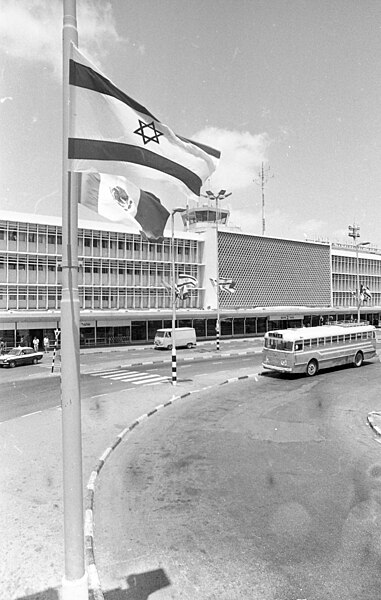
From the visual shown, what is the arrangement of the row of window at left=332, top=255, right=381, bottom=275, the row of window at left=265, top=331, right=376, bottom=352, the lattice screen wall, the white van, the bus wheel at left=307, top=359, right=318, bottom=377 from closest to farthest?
the row of window at left=265, top=331, right=376, bottom=352 < the bus wheel at left=307, top=359, right=318, bottom=377 < the white van < the lattice screen wall < the row of window at left=332, top=255, right=381, bottom=275

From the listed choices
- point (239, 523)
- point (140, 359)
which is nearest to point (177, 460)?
point (239, 523)

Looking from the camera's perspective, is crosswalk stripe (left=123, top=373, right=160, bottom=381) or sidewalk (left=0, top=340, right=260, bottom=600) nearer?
sidewalk (left=0, top=340, right=260, bottom=600)

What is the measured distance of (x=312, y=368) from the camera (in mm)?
26203

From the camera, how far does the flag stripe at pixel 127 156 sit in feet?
17.5

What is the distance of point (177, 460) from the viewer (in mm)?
11812

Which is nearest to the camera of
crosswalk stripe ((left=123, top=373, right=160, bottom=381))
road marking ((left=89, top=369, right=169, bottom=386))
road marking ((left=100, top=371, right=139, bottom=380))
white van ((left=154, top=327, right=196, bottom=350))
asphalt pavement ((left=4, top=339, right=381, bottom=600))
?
asphalt pavement ((left=4, top=339, right=381, bottom=600))

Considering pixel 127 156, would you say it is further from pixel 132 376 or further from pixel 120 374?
pixel 120 374

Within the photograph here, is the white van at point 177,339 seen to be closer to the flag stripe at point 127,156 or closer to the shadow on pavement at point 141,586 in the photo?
the shadow on pavement at point 141,586

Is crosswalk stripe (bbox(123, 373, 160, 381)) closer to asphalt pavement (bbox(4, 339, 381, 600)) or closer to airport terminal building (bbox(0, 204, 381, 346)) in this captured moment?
asphalt pavement (bbox(4, 339, 381, 600))

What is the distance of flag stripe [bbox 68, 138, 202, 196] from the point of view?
534 centimetres

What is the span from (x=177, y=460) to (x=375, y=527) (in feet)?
17.2

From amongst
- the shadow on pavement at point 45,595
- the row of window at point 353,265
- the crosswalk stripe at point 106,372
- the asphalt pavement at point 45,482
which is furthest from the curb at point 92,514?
the row of window at point 353,265

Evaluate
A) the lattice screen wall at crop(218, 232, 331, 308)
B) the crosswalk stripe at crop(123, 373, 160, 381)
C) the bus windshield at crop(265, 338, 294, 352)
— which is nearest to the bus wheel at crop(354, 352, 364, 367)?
the bus windshield at crop(265, 338, 294, 352)

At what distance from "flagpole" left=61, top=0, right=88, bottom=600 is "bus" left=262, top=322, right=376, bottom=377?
2081 centimetres
